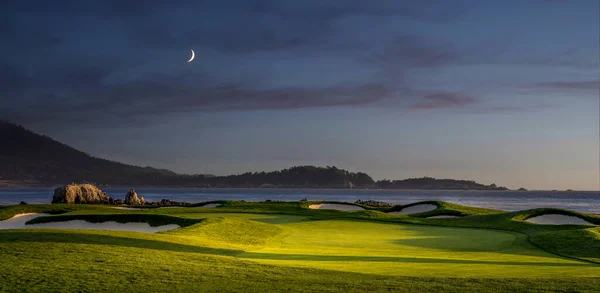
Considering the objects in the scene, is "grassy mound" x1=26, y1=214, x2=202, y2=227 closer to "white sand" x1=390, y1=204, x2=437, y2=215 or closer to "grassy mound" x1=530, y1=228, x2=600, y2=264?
"grassy mound" x1=530, y1=228, x2=600, y2=264

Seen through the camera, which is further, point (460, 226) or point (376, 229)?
point (460, 226)

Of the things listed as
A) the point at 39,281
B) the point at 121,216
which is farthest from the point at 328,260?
the point at 121,216

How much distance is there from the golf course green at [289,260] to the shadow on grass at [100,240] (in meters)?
0.03

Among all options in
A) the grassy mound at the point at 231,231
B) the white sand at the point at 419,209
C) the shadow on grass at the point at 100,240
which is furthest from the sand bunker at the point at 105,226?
the white sand at the point at 419,209

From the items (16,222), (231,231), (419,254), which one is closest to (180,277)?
(419,254)

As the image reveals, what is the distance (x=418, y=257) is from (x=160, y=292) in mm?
8776

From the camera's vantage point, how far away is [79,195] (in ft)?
202

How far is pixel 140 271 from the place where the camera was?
12492 millimetres

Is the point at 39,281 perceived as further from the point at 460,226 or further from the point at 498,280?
the point at 460,226

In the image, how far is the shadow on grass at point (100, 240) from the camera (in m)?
15.7

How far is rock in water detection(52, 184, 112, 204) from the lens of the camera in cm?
5838

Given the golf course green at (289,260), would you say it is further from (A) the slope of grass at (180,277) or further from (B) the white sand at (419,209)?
(B) the white sand at (419,209)

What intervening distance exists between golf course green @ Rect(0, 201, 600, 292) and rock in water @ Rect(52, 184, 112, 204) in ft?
120

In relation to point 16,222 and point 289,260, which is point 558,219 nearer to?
point 289,260
